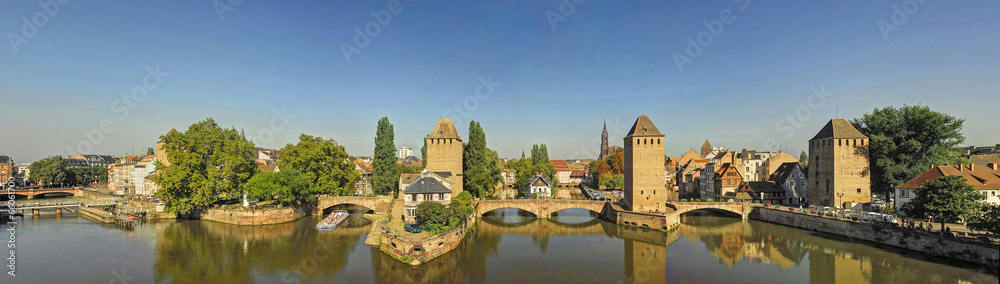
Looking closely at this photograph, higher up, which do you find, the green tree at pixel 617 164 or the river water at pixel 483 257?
the green tree at pixel 617 164

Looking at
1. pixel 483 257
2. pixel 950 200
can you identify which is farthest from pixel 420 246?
pixel 950 200

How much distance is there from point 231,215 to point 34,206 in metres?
29.2

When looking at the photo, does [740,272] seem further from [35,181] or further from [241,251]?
[35,181]

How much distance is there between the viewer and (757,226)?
39781 mm

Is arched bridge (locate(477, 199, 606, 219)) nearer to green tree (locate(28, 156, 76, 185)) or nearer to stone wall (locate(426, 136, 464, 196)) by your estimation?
stone wall (locate(426, 136, 464, 196))

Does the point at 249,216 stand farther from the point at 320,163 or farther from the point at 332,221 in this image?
the point at 320,163

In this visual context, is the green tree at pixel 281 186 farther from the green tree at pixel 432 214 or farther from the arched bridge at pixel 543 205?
the arched bridge at pixel 543 205

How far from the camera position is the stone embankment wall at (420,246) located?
25.6 m

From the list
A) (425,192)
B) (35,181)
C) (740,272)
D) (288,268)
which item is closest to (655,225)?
(740,272)

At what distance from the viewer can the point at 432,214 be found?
30094 millimetres

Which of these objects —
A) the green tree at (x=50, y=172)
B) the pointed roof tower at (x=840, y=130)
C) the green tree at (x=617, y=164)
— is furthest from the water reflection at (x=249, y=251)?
the green tree at (x=50, y=172)

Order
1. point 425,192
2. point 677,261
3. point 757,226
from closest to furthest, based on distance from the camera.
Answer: point 677,261
point 425,192
point 757,226

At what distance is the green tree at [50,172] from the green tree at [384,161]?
66668mm

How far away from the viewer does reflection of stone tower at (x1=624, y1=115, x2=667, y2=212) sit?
132ft
